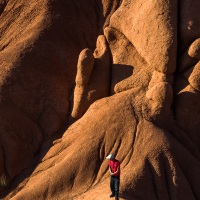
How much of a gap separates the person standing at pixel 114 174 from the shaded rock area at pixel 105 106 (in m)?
0.34

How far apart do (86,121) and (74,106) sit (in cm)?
74

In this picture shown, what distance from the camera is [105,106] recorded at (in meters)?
12.2

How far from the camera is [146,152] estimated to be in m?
11.5

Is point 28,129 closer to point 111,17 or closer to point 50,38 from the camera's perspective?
point 50,38

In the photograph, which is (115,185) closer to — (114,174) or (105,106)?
(114,174)

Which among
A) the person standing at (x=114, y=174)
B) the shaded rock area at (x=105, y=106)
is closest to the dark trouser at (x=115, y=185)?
the person standing at (x=114, y=174)

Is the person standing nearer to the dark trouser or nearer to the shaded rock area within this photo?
the dark trouser

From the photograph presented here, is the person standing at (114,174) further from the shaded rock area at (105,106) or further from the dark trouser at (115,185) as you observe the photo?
the shaded rock area at (105,106)

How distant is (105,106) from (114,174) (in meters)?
2.55

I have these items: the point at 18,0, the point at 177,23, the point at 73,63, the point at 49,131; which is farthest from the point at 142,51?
the point at 18,0

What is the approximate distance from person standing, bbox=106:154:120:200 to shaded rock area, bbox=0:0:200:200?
0.34m

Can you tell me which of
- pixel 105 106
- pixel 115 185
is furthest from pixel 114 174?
pixel 105 106

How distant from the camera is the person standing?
992cm

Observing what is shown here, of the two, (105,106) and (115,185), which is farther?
(105,106)
